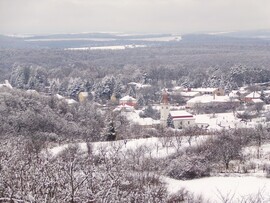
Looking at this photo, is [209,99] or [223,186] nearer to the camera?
[223,186]

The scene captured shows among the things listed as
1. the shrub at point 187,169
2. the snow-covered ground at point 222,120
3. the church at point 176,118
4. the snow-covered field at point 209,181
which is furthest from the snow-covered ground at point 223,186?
the church at point 176,118

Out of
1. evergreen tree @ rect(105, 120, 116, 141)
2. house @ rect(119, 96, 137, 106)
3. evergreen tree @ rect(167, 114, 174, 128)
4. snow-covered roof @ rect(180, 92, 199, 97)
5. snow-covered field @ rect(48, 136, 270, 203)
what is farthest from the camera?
snow-covered roof @ rect(180, 92, 199, 97)

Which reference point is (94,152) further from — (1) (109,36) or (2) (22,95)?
(1) (109,36)

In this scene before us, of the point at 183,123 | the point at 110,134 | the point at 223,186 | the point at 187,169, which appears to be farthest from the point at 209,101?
the point at 223,186

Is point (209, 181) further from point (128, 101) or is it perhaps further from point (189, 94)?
point (189, 94)

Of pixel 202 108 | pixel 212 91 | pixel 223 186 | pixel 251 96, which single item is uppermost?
pixel 223 186

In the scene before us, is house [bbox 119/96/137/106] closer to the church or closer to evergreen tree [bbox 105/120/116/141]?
the church

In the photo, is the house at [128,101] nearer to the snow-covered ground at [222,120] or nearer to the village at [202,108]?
the village at [202,108]

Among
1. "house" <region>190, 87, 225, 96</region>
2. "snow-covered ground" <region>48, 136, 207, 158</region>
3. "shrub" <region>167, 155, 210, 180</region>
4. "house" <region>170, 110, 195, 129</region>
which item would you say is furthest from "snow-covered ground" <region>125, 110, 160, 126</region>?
"house" <region>190, 87, 225, 96</region>
